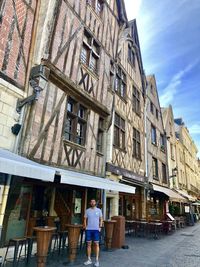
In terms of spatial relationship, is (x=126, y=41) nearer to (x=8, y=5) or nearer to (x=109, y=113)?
(x=109, y=113)

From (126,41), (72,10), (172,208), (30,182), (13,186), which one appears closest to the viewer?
(13,186)

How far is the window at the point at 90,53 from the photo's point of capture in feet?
25.9

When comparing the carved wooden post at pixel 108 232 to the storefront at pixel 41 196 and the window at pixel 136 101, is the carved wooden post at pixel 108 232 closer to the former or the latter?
the storefront at pixel 41 196

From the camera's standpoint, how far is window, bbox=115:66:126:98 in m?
10.5

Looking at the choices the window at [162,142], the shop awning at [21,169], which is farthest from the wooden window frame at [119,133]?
the window at [162,142]

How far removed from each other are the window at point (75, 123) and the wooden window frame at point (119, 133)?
238 centimetres

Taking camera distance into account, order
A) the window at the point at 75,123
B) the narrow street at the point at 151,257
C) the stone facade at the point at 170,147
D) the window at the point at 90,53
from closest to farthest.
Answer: the narrow street at the point at 151,257 < the window at the point at 75,123 < the window at the point at 90,53 < the stone facade at the point at 170,147

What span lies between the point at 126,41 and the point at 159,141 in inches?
283

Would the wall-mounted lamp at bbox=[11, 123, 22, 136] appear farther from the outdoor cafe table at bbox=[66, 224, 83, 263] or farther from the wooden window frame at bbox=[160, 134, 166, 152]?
the wooden window frame at bbox=[160, 134, 166, 152]

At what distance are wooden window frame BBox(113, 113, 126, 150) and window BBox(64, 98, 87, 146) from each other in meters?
2.38

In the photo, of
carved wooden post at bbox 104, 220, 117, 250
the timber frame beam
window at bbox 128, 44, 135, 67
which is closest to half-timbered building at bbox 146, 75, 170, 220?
window at bbox 128, 44, 135, 67

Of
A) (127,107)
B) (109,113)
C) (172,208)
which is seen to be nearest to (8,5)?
(109,113)

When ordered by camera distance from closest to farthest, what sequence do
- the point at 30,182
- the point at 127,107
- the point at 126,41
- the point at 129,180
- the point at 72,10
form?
the point at 30,182
the point at 72,10
the point at 129,180
the point at 127,107
the point at 126,41

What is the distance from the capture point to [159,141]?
16.0 meters
